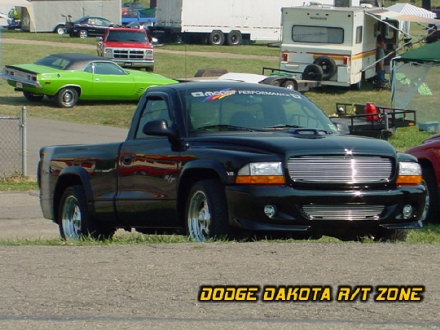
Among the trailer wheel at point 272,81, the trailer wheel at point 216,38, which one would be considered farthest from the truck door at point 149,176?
the trailer wheel at point 216,38

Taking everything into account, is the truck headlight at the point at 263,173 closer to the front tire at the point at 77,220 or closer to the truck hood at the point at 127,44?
the front tire at the point at 77,220

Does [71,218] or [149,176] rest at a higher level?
A: [149,176]

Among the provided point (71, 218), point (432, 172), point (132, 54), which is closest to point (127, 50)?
point (132, 54)

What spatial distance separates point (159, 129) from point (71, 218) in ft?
7.06

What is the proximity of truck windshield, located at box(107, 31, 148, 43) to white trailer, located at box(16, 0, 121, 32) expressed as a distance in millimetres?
24771

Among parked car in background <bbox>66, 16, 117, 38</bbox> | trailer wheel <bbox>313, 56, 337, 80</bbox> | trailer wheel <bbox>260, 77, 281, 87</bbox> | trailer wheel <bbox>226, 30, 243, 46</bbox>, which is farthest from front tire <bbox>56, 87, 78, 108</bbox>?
A: parked car in background <bbox>66, 16, 117, 38</bbox>

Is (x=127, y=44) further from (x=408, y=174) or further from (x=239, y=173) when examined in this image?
(x=239, y=173)

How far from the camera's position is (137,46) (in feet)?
132

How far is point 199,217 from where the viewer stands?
8.80 metres

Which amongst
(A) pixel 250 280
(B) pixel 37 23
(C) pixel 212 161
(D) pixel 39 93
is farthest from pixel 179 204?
(B) pixel 37 23

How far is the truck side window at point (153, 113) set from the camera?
31.7 ft

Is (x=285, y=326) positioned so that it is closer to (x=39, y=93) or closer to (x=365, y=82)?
(x=39, y=93)

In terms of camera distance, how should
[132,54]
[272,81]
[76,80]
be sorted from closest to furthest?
[272,81], [76,80], [132,54]

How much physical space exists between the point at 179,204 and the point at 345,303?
319 centimetres
